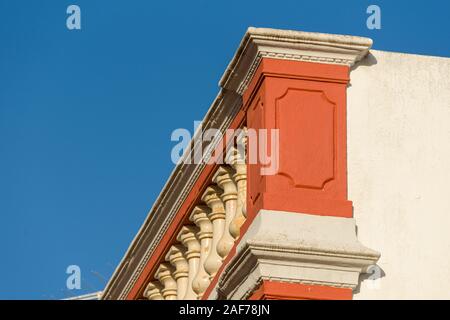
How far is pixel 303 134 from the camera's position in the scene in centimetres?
1856

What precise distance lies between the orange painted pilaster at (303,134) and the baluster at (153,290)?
13.2ft

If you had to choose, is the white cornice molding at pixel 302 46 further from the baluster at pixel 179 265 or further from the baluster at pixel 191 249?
the baluster at pixel 179 265

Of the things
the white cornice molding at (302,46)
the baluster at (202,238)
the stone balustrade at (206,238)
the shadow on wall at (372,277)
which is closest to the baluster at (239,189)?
the stone balustrade at (206,238)

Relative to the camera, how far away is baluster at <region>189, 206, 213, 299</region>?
2075cm

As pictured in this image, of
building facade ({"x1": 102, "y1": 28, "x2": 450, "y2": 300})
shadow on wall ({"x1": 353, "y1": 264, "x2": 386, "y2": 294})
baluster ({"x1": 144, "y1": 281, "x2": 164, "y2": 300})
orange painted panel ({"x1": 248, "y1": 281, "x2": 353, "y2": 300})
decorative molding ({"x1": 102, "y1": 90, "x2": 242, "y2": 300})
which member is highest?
decorative molding ({"x1": 102, "y1": 90, "x2": 242, "y2": 300})

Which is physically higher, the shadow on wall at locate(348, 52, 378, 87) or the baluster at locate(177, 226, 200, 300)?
the shadow on wall at locate(348, 52, 378, 87)

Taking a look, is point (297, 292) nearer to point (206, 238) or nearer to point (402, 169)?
point (402, 169)

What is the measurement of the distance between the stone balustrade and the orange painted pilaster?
772mm

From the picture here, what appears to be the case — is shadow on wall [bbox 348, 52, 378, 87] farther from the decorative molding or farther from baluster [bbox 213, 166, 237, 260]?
baluster [bbox 213, 166, 237, 260]

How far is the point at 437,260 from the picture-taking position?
18688 millimetres

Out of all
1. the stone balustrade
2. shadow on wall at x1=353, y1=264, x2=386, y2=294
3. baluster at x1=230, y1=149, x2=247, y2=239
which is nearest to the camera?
shadow on wall at x1=353, y1=264, x2=386, y2=294

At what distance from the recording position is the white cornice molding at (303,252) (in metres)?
18.0

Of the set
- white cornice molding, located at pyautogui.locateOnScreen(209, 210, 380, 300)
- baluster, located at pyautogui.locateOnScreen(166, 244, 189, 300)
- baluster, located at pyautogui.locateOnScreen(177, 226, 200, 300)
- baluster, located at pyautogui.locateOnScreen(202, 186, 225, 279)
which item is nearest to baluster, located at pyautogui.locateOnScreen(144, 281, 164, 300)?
baluster, located at pyautogui.locateOnScreen(166, 244, 189, 300)

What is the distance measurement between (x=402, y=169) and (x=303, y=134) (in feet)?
3.52
